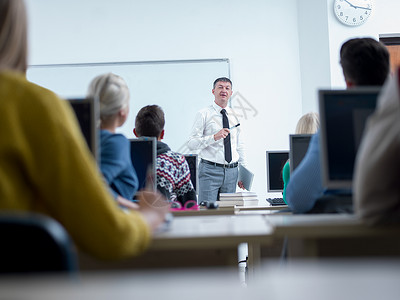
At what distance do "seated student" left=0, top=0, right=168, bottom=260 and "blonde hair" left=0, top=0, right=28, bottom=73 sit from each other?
0.10m

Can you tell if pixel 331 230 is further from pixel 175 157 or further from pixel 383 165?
pixel 175 157

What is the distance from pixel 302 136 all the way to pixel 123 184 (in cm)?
120

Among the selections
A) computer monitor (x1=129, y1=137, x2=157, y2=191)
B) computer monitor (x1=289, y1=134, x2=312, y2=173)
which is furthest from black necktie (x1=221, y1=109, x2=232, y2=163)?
computer monitor (x1=129, y1=137, x2=157, y2=191)

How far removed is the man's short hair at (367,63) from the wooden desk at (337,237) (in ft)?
2.05

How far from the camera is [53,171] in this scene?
3.19 feet

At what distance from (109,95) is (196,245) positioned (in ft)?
3.25

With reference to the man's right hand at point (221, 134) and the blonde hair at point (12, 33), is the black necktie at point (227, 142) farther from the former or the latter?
the blonde hair at point (12, 33)

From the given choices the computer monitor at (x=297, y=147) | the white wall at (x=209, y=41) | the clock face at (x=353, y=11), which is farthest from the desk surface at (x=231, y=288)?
the white wall at (x=209, y=41)

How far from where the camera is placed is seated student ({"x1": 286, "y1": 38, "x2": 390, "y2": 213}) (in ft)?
5.79

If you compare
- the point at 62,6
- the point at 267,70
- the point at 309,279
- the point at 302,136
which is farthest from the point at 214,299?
the point at 62,6

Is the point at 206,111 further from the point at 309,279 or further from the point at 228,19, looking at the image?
the point at 309,279

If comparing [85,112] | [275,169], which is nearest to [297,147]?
[275,169]

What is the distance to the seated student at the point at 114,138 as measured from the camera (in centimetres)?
190

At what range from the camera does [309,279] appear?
17.8 inches
